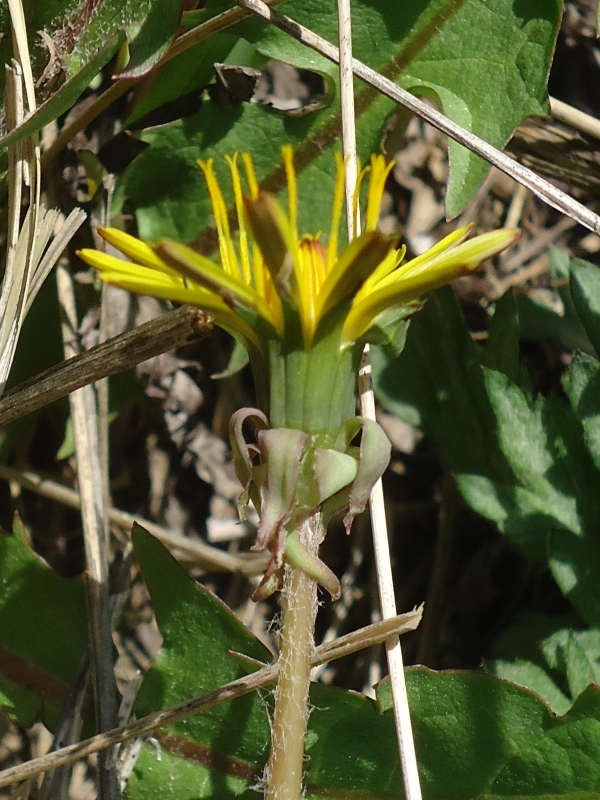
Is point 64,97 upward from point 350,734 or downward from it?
upward

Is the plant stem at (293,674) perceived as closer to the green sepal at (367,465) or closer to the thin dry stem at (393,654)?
the green sepal at (367,465)

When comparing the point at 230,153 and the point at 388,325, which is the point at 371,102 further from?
the point at 388,325

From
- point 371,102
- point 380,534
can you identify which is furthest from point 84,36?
point 380,534

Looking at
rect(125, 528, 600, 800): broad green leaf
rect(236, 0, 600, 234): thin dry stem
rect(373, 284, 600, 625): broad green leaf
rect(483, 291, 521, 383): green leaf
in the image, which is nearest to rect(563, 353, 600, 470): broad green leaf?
rect(373, 284, 600, 625): broad green leaf

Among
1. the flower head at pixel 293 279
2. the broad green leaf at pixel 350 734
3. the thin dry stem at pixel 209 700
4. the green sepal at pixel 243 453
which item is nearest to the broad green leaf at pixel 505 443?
the broad green leaf at pixel 350 734

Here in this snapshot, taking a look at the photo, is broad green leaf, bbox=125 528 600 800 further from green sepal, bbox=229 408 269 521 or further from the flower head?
the flower head

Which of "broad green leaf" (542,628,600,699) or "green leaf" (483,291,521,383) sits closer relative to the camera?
"broad green leaf" (542,628,600,699)

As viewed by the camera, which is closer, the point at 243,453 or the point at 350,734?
the point at 243,453
